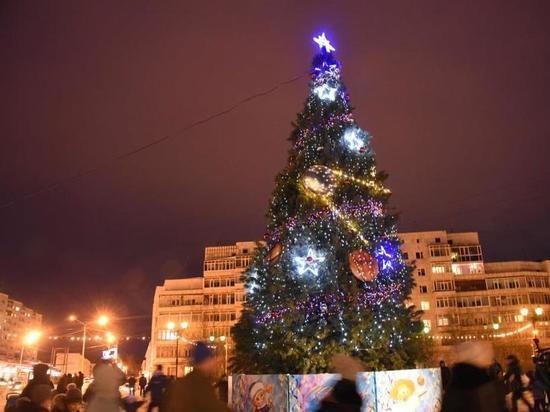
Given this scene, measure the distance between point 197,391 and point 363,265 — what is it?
12559 mm

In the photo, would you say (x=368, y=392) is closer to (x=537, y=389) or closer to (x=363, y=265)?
(x=537, y=389)

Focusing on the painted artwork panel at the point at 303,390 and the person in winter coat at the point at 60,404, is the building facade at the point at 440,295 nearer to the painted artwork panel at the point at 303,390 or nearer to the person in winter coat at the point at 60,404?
the painted artwork panel at the point at 303,390

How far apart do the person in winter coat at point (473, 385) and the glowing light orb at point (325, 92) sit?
15517 millimetres

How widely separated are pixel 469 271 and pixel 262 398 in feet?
234

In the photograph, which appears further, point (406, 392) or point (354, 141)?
point (354, 141)

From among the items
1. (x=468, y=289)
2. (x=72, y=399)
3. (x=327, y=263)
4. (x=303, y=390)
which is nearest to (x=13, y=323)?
(x=468, y=289)

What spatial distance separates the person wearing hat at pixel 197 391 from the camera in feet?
15.1

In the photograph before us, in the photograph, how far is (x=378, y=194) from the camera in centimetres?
1873

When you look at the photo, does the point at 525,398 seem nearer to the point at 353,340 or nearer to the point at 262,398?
the point at 353,340

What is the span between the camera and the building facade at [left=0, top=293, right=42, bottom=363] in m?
155

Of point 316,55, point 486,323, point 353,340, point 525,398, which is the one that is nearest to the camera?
point 525,398

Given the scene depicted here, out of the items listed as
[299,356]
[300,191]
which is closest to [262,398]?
[299,356]

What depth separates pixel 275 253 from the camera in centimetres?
1789

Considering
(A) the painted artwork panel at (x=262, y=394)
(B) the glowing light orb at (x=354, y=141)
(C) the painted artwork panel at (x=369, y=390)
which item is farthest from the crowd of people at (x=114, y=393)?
(B) the glowing light orb at (x=354, y=141)
